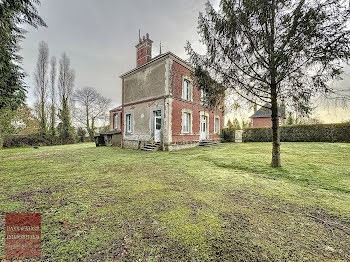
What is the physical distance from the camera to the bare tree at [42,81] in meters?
18.8

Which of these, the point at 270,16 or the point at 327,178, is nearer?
the point at 327,178

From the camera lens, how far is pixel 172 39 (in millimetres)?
10023

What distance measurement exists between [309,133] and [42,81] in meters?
31.3

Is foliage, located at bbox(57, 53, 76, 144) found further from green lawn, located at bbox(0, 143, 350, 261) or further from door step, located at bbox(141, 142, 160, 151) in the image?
green lawn, located at bbox(0, 143, 350, 261)

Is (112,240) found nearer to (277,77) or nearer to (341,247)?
(341,247)

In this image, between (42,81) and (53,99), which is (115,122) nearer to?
(53,99)

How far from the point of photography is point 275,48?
4.35 metres

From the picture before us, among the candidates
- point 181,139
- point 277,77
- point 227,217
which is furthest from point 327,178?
point 181,139

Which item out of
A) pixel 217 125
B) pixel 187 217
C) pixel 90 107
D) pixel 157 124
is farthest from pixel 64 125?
pixel 187 217

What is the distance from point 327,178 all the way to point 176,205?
13.6 feet

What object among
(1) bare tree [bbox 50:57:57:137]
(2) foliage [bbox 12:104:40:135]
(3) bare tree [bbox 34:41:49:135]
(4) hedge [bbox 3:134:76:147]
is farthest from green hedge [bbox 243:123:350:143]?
(3) bare tree [bbox 34:41:49:135]

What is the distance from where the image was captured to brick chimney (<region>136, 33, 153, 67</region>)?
39.0 ft

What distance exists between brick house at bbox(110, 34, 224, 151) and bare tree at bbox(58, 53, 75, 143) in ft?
44.0

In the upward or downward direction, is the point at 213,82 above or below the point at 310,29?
below
